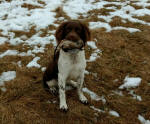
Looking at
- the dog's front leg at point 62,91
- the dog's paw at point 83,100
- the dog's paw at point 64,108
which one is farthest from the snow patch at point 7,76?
the dog's paw at point 83,100

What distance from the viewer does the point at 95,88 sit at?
4035mm

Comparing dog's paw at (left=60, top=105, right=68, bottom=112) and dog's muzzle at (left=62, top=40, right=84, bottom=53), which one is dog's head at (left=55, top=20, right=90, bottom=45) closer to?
dog's muzzle at (left=62, top=40, right=84, bottom=53)

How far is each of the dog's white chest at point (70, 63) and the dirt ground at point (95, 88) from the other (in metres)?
0.61

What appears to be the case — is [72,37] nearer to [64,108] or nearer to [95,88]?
[64,108]

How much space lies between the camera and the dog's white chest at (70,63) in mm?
3197

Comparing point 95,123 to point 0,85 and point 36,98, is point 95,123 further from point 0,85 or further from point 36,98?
point 0,85

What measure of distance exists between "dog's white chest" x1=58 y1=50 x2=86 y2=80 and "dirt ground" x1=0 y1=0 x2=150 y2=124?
0.61 meters

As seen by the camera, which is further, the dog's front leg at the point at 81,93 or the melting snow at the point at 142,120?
the dog's front leg at the point at 81,93

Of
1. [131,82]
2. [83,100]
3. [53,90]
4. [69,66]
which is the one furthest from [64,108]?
[131,82]

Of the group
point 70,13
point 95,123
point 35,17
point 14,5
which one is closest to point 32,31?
point 35,17

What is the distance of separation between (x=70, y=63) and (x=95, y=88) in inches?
42.1

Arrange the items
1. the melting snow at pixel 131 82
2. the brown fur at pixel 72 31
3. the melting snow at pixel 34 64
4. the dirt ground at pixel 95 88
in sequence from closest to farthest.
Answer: the brown fur at pixel 72 31, the dirt ground at pixel 95 88, the melting snow at pixel 131 82, the melting snow at pixel 34 64

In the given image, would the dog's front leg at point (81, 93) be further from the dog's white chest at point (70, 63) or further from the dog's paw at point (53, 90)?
the dog's paw at point (53, 90)

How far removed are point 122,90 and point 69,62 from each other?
1.43 meters
